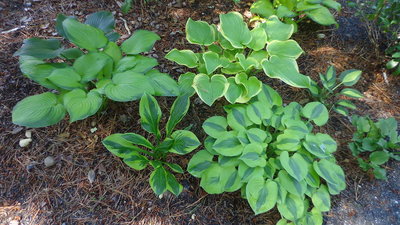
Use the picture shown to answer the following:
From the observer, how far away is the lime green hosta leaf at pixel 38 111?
1512 mm

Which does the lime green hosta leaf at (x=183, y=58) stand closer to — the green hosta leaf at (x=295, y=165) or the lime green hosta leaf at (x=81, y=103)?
the lime green hosta leaf at (x=81, y=103)

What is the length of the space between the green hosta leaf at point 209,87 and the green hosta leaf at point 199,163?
32 centimetres

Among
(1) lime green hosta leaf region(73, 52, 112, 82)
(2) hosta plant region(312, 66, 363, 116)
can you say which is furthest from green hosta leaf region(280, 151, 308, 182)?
(1) lime green hosta leaf region(73, 52, 112, 82)

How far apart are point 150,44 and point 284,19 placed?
1252 millimetres

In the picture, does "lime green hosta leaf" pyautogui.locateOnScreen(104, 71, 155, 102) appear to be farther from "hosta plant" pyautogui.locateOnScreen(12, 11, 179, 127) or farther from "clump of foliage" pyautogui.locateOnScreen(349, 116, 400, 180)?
"clump of foliage" pyautogui.locateOnScreen(349, 116, 400, 180)

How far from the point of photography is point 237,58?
2.00 meters

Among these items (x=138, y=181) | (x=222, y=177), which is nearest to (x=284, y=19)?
(x=222, y=177)

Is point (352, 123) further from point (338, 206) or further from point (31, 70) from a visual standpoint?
point (31, 70)

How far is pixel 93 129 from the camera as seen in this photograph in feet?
6.27

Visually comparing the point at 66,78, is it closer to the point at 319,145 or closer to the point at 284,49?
the point at 284,49

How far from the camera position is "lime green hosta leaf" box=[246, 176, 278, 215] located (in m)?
1.53

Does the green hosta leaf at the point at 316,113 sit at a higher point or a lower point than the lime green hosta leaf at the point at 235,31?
lower

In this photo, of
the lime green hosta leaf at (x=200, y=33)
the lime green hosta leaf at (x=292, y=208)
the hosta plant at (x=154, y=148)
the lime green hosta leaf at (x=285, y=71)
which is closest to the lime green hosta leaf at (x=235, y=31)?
the lime green hosta leaf at (x=200, y=33)

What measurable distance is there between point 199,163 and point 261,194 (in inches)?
15.4
